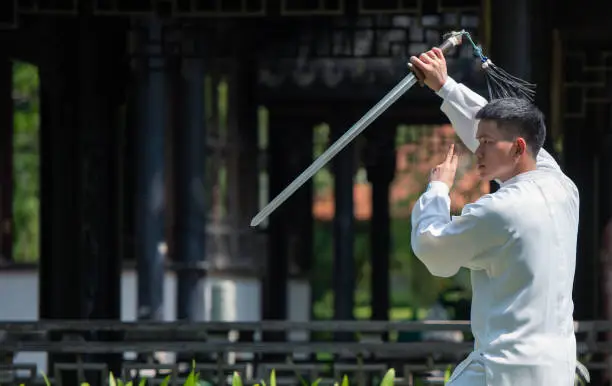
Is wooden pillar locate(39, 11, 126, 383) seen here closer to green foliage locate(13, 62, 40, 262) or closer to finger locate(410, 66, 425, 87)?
finger locate(410, 66, 425, 87)

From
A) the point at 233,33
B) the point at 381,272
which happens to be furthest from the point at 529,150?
the point at 381,272

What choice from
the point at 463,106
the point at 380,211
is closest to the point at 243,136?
the point at 380,211

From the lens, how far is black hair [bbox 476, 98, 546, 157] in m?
5.31

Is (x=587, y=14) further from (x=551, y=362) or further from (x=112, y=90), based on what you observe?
(x=551, y=362)

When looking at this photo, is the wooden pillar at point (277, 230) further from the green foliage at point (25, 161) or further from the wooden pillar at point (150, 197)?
the green foliage at point (25, 161)

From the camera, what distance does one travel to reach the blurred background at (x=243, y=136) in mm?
10109

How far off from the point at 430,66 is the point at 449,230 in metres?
0.74

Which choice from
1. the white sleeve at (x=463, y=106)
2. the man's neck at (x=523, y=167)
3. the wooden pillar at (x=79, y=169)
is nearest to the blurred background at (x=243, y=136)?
the wooden pillar at (x=79, y=169)

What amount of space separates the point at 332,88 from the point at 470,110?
10166mm

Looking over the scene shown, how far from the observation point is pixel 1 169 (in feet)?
82.3

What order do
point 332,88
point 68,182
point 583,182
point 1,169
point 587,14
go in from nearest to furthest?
point 587,14 → point 68,182 → point 583,182 → point 332,88 → point 1,169

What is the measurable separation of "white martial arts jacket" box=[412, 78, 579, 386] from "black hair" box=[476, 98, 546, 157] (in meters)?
0.16

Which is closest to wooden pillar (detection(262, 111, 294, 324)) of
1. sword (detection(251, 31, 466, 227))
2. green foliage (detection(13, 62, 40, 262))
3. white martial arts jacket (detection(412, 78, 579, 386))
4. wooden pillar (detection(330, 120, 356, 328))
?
wooden pillar (detection(330, 120, 356, 328))

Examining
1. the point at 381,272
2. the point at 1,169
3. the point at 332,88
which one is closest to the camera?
the point at 332,88
